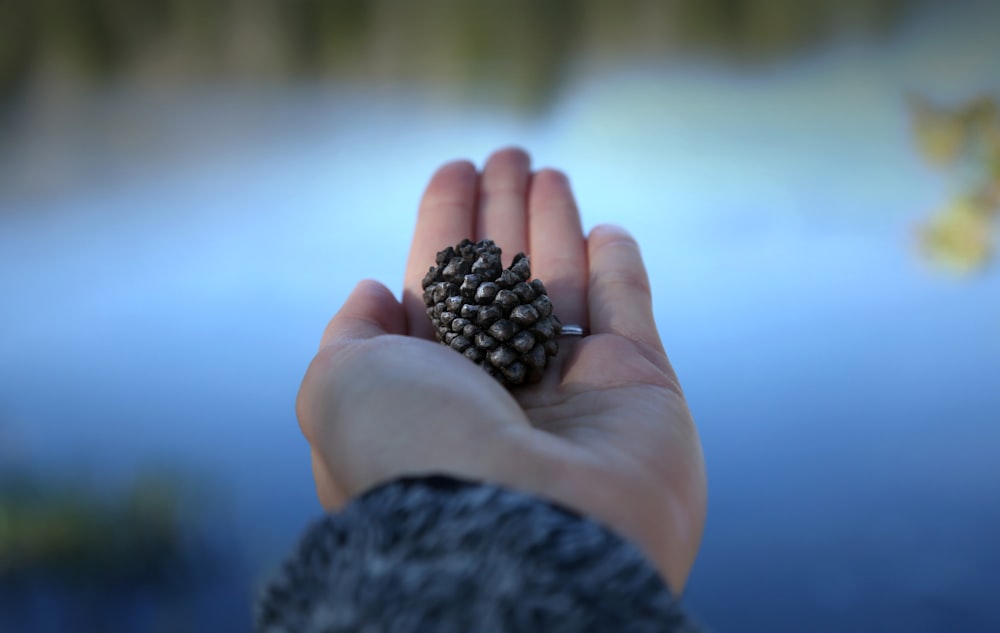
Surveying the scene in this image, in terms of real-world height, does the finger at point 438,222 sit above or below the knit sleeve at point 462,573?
above

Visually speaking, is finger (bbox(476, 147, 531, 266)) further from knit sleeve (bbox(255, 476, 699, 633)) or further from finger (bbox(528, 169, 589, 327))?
knit sleeve (bbox(255, 476, 699, 633))

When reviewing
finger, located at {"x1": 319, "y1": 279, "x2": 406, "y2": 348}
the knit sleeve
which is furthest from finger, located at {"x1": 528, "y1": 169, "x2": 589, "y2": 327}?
the knit sleeve

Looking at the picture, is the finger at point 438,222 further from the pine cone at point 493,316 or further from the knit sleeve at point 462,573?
the knit sleeve at point 462,573

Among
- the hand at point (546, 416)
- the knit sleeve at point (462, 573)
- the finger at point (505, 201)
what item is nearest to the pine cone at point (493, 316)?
the hand at point (546, 416)

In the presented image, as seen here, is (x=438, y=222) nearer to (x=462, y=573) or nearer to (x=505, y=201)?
(x=505, y=201)

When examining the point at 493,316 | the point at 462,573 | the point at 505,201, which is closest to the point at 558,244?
the point at 505,201

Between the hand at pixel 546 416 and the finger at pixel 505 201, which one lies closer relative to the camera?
the hand at pixel 546 416
